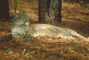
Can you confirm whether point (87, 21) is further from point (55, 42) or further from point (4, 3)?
point (55, 42)

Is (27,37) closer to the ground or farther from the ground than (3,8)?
closer to the ground

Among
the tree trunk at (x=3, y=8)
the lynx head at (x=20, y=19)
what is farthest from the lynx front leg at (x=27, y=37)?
the tree trunk at (x=3, y=8)

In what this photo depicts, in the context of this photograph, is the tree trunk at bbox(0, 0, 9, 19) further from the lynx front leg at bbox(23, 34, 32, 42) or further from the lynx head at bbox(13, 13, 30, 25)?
the lynx front leg at bbox(23, 34, 32, 42)

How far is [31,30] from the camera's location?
8953 millimetres

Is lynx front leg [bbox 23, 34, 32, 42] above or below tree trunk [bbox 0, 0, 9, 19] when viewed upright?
below

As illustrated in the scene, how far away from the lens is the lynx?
8766mm

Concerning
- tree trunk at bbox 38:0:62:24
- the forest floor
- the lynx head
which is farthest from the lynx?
tree trunk at bbox 38:0:62:24

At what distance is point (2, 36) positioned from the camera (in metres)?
9.05

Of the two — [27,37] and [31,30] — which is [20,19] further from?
[27,37]

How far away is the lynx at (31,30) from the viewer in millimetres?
8766

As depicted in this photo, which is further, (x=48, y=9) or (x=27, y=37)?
(x=48, y=9)

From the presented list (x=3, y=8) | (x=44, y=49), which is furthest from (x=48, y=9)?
(x=44, y=49)

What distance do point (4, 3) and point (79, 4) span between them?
8043 mm

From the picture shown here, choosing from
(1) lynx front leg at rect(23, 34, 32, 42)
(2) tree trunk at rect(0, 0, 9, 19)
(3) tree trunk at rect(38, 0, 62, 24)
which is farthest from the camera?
(2) tree trunk at rect(0, 0, 9, 19)
